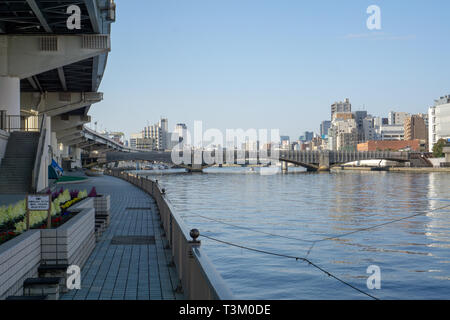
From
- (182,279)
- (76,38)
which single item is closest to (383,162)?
(76,38)

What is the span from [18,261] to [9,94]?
963 inches

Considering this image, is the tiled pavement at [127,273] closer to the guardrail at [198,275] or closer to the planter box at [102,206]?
the guardrail at [198,275]

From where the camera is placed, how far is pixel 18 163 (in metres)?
27.6

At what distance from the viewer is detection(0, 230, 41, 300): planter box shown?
771cm

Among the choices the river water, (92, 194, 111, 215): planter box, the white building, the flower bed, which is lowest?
the river water

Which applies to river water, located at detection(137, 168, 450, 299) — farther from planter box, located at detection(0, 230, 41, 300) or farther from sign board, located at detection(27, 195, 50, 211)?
planter box, located at detection(0, 230, 41, 300)

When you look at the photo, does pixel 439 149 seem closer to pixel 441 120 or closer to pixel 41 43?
pixel 441 120

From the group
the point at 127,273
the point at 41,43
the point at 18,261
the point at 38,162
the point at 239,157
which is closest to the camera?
the point at 18,261

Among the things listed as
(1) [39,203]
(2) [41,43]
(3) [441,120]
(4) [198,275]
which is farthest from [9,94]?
(3) [441,120]

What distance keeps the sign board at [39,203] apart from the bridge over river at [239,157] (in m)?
120

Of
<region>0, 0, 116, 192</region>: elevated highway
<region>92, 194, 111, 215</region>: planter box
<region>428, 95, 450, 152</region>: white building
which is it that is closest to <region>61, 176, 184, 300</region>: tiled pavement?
<region>92, 194, 111, 215</region>: planter box

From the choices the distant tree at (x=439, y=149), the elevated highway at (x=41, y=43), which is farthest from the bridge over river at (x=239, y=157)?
the elevated highway at (x=41, y=43)

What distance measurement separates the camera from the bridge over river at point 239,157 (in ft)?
440

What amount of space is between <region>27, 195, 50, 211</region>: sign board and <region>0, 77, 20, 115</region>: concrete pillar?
2182cm
